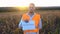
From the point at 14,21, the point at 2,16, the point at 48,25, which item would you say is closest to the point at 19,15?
the point at 14,21

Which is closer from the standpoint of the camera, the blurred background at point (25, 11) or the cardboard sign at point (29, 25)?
the cardboard sign at point (29, 25)

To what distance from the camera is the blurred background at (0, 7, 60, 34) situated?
263 cm

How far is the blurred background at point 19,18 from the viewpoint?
8.64 ft

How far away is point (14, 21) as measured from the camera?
2646 millimetres

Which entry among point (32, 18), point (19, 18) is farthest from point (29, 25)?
point (19, 18)

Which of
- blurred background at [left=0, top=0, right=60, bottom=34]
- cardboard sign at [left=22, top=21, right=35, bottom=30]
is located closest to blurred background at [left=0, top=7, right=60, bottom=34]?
blurred background at [left=0, top=0, right=60, bottom=34]

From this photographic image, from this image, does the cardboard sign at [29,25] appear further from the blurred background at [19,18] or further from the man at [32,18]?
the blurred background at [19,18]

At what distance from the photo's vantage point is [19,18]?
8.63ft

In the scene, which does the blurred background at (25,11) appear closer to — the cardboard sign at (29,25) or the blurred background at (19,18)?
the blurred background at (19,18)

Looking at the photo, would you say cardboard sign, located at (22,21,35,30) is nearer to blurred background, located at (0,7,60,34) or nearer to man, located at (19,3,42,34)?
man, located at (19,3,42,34)

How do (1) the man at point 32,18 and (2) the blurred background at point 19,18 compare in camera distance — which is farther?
(2) the blurred background at point 19,18

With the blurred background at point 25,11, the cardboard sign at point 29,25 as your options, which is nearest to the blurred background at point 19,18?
the blurred background at point 25,11

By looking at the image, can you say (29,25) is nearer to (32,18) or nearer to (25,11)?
(32,18)
